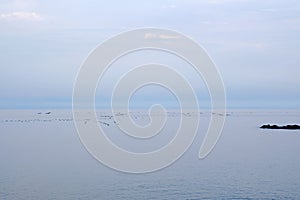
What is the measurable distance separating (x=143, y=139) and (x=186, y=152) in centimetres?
1381

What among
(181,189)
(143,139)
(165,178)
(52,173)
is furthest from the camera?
(143,139)

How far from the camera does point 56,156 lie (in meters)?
49.2

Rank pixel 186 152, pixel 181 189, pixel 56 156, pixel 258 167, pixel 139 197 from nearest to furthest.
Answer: pixel 139 197 < pixel 181 189 < pixel 258 167 < pixel 56 156 < pixel 186 152

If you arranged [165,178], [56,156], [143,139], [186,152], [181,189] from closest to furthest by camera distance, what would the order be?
1. [181,189]
2. [165,178]
3. [56,156]
4. [186,152]
5. [143,139]

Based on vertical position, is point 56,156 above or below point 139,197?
above

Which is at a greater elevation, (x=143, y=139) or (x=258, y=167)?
(x=143, y=139)

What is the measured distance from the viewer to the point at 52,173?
3847 centimetres

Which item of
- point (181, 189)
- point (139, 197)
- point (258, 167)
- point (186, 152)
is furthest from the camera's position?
point (186, 152)

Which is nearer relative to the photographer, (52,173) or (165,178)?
(165,178)

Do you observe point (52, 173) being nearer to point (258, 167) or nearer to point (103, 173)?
point (103, 173)

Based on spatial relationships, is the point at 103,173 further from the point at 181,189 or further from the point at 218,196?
the point at 218,196

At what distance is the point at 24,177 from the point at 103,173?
6.17 meters

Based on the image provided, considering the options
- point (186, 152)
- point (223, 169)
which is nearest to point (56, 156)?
point (186, 152)

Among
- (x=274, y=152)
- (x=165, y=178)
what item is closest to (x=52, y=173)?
(x=165, y=178)
